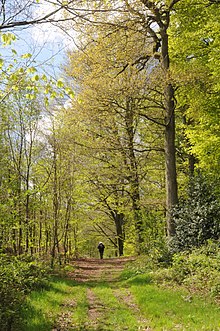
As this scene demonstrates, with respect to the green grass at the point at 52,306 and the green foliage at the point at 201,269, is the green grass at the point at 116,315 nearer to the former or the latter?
the green grass at the point at 52,306

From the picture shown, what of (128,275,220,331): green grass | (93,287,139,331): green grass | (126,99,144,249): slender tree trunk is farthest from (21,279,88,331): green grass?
(126,99,144,249): slender tree trunk

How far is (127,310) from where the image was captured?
7367mm

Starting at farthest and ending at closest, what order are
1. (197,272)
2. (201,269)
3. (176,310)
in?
(197,272) < (201,269) < (176,310)

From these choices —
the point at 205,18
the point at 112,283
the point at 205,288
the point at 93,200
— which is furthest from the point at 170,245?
the point at 205,18

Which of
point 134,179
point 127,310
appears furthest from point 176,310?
point 134,179

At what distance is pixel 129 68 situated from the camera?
13.0m

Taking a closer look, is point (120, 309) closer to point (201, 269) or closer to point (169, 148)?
point (201, 269)

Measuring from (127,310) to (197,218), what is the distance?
4457 millimetres

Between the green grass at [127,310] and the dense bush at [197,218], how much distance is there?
226 cm

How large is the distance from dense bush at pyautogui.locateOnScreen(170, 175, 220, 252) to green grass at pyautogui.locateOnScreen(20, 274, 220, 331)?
7.42ft

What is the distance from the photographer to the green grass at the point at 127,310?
5996mm

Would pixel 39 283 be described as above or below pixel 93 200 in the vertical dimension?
below

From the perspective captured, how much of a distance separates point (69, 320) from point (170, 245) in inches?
227

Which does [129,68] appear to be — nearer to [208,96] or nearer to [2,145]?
→ [208,96]
